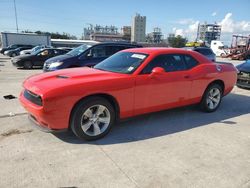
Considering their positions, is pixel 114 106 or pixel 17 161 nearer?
pixel 17 161

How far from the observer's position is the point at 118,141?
13.6 feet

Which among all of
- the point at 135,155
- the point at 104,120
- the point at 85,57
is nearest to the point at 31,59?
the point at 85,57

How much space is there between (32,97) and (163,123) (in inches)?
104

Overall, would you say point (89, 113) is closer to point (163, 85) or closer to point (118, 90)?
Answer: point (118, 90)

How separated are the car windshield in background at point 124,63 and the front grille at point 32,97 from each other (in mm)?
1530

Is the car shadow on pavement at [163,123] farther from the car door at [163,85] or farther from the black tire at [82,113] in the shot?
the car door at [163,85]

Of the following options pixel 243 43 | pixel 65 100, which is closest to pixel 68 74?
pixel 65 100

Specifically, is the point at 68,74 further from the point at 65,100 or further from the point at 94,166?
the point at 94,166

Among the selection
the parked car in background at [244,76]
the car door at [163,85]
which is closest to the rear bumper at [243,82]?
the parked car in background at [244,76]

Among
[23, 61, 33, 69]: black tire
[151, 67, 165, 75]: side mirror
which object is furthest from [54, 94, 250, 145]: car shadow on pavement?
[23, 61, 33, 69]: black tire

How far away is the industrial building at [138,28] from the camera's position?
138875mm

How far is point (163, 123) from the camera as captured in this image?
506cm

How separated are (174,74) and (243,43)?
38.1 metres

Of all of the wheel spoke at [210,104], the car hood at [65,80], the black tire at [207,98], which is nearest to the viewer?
the car hood at [65,80]
